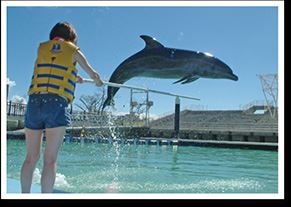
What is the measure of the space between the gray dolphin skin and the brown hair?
4.46 m

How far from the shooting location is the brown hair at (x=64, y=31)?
2.23 meters

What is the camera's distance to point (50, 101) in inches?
81.4

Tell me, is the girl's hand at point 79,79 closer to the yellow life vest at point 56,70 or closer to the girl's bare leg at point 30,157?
the yellow life vest at point 56,70

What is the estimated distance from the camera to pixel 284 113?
6.66 feet

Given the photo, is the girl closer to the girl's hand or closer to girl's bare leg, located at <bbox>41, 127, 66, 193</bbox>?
girl's bare leg, located at <bbox>41, 127, 66, 193</bbox>

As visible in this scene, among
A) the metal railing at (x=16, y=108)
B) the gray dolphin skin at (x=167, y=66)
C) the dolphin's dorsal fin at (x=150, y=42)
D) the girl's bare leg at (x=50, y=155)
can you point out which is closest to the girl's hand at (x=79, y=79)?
the girl's bare leg at (x=50, y=155)

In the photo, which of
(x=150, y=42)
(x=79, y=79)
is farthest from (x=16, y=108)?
(x=79, y=79)

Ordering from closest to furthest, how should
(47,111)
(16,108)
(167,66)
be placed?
(47,111), (167,66), (16,108)

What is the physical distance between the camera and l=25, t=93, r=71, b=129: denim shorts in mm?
2066

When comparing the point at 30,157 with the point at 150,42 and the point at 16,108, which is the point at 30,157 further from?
the point at 16,108

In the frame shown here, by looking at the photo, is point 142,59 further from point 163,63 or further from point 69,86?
point 69,86

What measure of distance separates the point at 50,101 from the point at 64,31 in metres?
0.43

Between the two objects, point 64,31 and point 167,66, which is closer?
point 64,31

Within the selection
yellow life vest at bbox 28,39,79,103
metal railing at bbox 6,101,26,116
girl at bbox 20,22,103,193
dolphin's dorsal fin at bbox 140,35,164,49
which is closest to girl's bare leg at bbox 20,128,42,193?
girl at bbox 20,22,103,193
